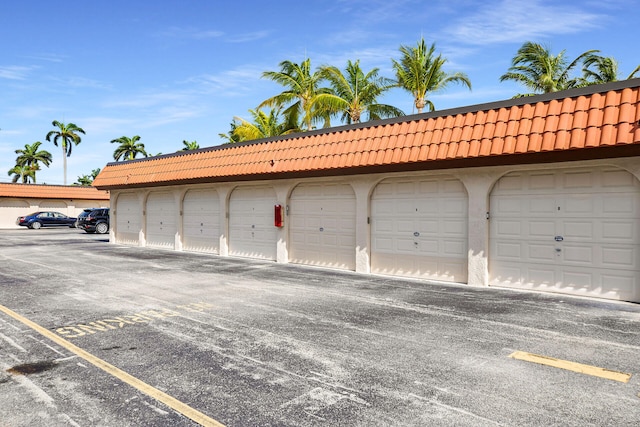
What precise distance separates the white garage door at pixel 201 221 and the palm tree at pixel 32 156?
6779 cm

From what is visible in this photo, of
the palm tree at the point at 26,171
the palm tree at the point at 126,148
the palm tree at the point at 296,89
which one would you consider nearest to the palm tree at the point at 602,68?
the palm tree at the point at 296,89

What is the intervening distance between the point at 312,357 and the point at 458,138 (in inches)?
269

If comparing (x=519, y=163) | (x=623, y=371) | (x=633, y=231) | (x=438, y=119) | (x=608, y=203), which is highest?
(x=438, y=119)

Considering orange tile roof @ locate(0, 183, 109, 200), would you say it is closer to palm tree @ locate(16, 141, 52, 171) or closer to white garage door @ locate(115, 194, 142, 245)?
white garage door @ locate(115, 194, 142, 245)

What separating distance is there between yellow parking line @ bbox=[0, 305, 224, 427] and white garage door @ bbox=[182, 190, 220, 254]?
11275 mm

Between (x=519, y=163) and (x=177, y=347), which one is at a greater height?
(x=519, y=163)

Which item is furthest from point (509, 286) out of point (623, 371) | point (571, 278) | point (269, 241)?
point (269, 241)

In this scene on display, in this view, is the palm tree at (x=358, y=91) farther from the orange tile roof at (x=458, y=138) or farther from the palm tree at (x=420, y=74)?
the orange tile roof at (x=458, y=138)

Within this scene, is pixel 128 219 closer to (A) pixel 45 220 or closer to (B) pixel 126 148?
(A) pixel 45 220

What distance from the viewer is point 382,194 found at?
→ 499 inches

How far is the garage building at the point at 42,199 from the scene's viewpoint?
127 feet

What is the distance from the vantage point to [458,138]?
34.0 feet

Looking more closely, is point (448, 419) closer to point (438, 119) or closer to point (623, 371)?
point (623, 371)

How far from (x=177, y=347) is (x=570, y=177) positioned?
27.5 ft
